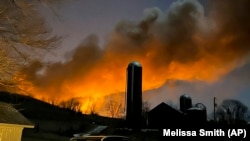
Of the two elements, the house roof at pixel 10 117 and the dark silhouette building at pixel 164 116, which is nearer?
the house roof at pixel 10 117

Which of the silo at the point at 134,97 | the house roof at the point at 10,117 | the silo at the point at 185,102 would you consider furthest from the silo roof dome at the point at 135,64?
the house roof at the point at 10,117

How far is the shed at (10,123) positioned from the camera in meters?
14.3

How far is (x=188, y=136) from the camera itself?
34.0 metres

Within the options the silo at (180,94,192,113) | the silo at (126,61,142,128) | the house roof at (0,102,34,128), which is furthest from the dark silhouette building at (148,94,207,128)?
the house roof at (0,102,34,128)

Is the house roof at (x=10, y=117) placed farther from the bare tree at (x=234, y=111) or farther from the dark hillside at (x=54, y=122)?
the bare tree at (x=234, y=111)

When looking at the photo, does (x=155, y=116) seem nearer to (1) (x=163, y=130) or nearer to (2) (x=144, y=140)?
(1) (x=163, y=130)

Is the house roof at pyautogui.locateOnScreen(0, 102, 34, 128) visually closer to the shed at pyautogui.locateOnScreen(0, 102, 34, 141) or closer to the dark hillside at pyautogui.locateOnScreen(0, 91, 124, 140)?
the shed at pyautogui.locateOnScreen(0, 102, 34, 141)

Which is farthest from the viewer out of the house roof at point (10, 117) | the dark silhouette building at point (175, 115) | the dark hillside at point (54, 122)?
the dark hillside at point (54, 122)

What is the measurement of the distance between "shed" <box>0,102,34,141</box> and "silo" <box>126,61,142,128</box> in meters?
24.9

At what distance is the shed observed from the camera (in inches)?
564

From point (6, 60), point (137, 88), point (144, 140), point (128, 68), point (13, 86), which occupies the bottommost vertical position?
point (144, 140)

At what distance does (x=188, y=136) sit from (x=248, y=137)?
6.49m

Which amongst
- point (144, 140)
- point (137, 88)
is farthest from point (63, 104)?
point (144, 140)

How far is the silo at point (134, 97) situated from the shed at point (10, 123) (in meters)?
24.9
